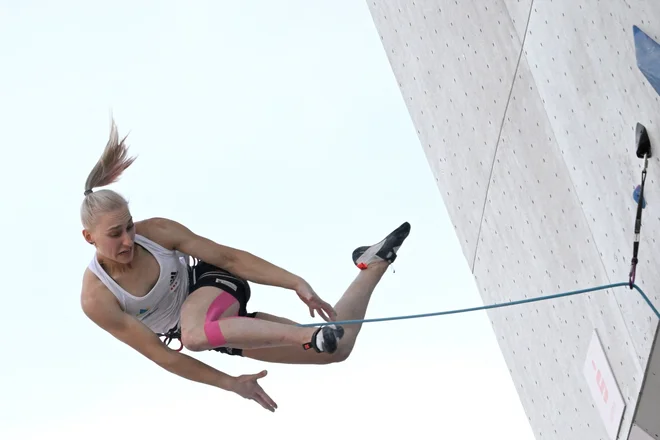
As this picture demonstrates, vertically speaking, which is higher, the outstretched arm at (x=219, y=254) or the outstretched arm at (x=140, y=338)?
the outstretched arm at (x=219, y=254)

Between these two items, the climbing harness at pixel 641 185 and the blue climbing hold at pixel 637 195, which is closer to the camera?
the climbing harness at pixel 641 185

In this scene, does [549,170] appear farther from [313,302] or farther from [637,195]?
[313,302]

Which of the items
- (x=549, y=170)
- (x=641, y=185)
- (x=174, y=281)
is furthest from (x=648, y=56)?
(x=174, y=281)

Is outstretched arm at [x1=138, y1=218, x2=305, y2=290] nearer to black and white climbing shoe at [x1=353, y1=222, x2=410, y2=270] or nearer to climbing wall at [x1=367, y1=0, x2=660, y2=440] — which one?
black and white climbing shoe at [x1=353, y1=222, x2=410, y2=270]

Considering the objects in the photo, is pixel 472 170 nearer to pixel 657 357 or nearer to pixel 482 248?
pixel 482 248

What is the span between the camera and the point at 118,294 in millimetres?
3881

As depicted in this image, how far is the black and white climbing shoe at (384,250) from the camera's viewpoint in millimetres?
4621

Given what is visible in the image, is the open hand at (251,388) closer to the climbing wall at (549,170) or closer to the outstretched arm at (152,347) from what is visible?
the outstretched arm at (152,347)

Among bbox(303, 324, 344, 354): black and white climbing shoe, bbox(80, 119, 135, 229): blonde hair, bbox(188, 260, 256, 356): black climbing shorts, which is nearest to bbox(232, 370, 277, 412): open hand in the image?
bbox(188, 260, 256, 356): black climbing shorts

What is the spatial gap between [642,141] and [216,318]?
161cm

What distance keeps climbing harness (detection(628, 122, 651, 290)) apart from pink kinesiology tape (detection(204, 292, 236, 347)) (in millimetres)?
1429

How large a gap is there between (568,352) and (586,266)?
0.74 metres

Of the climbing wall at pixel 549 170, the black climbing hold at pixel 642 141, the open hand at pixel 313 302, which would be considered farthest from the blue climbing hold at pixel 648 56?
the open hand at pixel 313 302

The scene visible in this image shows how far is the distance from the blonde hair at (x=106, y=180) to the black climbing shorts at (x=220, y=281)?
46cm
